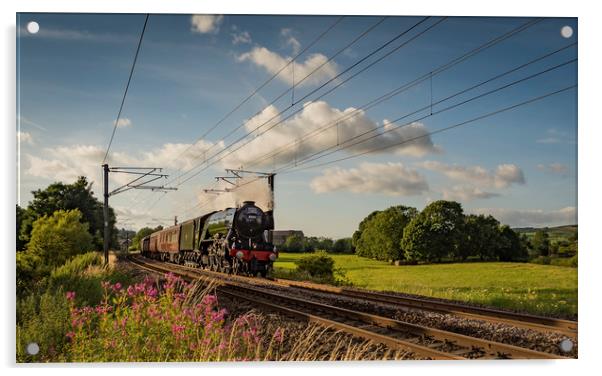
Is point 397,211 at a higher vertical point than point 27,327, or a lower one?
higher

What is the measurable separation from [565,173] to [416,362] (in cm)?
419

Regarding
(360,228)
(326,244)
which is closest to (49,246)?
(326,244)

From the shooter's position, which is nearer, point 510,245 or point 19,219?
point 19,219

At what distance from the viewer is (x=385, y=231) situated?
10.8m

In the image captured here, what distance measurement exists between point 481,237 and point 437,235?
1.49 metres

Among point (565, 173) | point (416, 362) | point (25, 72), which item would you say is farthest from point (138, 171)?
point (565, 173)

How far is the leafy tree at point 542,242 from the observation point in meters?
8.84

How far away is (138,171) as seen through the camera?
11.3 metres

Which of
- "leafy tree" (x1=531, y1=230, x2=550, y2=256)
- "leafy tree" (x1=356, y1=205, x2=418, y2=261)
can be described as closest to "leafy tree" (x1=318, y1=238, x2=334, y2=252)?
"leafy tree" (x1=356, y1=205, x2=418, y2=261)

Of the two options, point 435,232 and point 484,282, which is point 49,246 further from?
point 484,282

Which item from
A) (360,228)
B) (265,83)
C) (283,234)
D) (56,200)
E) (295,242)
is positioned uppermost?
(265,83)

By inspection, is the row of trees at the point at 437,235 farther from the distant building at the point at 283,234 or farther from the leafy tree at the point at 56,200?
the leafy tree at the point at 56,200

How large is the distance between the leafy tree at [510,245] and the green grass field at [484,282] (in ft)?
0.91
